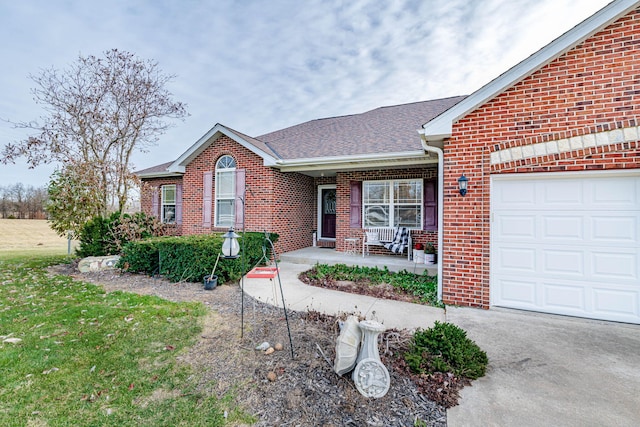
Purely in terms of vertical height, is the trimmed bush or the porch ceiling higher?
the porch ceiling

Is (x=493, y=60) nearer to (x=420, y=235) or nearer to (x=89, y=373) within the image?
(x=420, y=235)

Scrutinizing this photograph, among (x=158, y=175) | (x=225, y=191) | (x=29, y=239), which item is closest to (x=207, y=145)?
(x=225, y=191)

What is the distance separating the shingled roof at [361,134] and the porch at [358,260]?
9.70 ft

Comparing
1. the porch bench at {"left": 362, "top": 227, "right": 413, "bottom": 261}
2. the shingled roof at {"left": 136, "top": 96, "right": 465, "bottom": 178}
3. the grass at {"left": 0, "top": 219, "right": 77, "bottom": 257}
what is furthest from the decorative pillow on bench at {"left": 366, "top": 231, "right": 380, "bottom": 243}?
the grass at {"left": 0, "top": 219, "right": 77, "bottom": 257}

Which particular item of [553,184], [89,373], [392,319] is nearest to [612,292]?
[553,184]

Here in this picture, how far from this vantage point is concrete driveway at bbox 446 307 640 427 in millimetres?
2297

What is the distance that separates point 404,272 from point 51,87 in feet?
39.9

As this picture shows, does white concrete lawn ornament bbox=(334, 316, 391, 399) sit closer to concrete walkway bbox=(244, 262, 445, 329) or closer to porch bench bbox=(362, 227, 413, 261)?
concrete walkway bbox=(244, 262, 445, 329)

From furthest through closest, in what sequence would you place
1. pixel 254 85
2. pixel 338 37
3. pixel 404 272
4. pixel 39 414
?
1. pixel 254 85
2. pixel 338 37
3. pixel 404 272
4. pixel 39 414

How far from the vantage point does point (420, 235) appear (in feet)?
28.5

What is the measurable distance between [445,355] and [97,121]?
11664 mm

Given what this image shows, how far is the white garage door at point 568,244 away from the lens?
14.0 feet

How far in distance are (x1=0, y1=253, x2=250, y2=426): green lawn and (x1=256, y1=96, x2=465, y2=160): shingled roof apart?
5.87 metres

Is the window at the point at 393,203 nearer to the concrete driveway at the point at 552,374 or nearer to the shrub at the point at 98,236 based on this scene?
the concrete driveway at the point at 552,374
